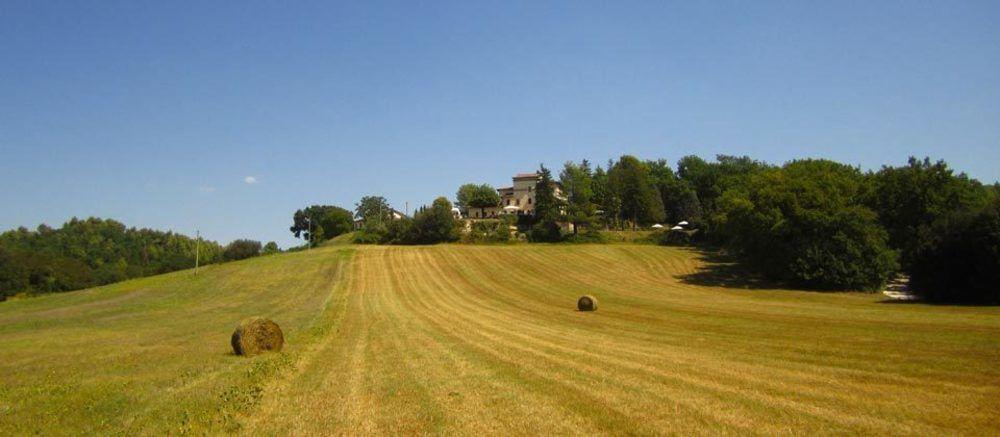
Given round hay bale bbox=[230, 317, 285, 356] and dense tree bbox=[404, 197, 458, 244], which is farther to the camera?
dense tree bbox=[404, 197, 458, 244]

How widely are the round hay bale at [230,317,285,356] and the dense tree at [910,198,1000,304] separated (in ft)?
132

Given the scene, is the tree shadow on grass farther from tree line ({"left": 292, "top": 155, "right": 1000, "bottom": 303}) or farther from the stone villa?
the stone villa

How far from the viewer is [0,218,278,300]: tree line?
313ft

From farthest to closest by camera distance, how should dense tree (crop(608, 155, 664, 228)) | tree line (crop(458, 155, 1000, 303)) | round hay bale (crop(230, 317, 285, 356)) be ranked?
dense tree (crop(608, 155, 664, 228)) < tree line (crop(458, 155, 1000, 303)) < round hay bale (crop(230, 317, 285, 356))

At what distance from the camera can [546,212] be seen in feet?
339

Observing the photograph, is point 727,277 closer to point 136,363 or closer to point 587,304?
point 587,304

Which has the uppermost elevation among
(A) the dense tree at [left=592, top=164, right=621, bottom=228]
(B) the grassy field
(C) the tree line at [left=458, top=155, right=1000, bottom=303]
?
(A) the dense tree at [left=592, top=164, right=621, bottom=228]

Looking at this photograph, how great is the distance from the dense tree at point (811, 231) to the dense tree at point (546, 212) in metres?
35.0

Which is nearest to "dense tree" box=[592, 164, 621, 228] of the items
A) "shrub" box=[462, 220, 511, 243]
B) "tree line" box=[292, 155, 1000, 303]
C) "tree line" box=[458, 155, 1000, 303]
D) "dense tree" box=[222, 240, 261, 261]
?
"tree line" box=[292, 155, 1000, 303]

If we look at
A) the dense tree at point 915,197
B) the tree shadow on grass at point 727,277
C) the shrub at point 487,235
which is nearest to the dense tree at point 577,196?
the shrub at point 487,235

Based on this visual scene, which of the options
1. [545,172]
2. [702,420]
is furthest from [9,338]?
[545,172]

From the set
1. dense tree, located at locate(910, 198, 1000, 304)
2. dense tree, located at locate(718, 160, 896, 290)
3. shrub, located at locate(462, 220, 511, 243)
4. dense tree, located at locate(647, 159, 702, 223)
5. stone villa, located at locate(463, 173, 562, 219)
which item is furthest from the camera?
stone villa, located at locate(463, 173, 562, 219)

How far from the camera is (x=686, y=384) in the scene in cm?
1321

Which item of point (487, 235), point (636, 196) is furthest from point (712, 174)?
point (487, 235)
